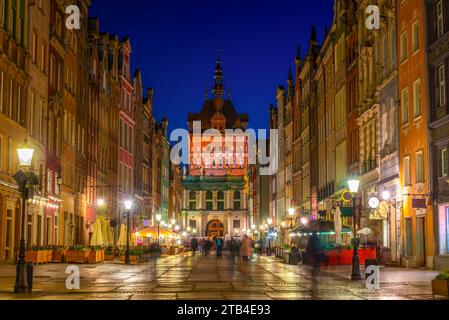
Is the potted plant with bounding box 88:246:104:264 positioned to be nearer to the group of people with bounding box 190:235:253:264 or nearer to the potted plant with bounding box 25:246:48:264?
the potted plant with bounding box 25:246:48:264

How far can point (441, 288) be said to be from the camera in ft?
68.1

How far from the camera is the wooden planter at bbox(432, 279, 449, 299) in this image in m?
20.5

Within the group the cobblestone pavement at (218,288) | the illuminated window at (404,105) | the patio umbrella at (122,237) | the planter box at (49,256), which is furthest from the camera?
the patio umbrella at (122,237)

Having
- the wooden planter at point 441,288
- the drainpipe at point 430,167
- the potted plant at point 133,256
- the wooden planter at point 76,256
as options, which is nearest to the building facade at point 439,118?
the drainpipe at point 430,167

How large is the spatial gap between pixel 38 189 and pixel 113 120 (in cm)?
3315

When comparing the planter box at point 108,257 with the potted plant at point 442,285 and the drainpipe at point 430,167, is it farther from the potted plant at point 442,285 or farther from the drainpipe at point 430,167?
the potted plant at point 442,285

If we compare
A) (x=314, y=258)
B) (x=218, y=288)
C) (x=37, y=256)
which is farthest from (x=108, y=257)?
(x=314, y=258)

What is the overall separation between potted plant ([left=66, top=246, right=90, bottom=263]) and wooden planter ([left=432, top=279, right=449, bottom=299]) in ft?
94.0

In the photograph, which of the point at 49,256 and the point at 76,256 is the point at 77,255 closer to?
the point at 76,256

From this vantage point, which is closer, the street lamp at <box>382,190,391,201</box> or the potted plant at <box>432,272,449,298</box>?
the potted plant at <box>432,272,449,298</box>

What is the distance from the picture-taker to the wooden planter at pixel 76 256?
153ft

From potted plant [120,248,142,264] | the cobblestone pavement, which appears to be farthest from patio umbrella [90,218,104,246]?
the cobblestone pavement

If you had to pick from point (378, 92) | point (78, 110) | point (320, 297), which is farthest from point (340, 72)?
point (320, 297)
